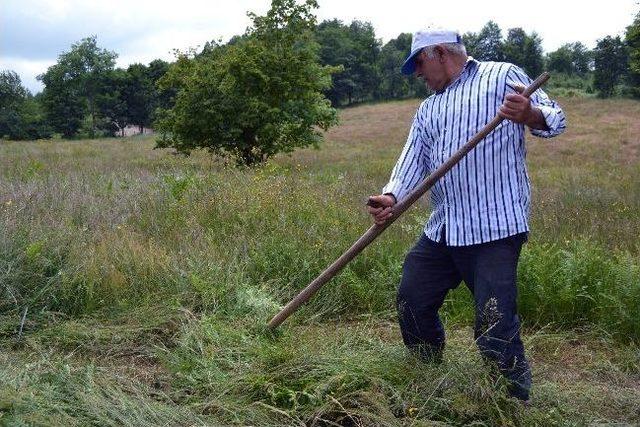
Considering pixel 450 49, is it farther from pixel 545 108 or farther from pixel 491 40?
pixel 491 40

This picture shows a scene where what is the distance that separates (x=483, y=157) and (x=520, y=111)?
31 centimetres

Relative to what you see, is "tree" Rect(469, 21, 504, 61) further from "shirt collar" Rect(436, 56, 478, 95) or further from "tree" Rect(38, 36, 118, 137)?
"shirt collar" Rect(436, 56, 478, 95)

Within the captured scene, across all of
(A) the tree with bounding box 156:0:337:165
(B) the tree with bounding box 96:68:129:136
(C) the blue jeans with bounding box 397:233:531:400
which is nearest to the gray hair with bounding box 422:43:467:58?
(C) the blue jeans with bounding box 397:233:531:400

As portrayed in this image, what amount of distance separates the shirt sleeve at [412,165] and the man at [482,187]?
0.30 feet

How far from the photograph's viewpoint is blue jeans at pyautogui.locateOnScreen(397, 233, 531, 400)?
9.74 ft

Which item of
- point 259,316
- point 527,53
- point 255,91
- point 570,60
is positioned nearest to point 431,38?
point 259,316

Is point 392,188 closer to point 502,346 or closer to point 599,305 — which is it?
point 502,346

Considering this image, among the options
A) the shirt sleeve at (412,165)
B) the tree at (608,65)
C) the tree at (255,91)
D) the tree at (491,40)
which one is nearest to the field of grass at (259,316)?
the shirt sleeve at (412,165)

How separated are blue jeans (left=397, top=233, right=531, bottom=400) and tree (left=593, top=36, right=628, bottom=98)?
180 ft

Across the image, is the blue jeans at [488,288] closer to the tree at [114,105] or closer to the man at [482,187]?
the man at [482,187]

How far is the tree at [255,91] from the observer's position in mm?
15055

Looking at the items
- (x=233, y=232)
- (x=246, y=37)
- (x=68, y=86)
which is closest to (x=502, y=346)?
(x=233, y=232)

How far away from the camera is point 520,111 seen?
9.12 ft

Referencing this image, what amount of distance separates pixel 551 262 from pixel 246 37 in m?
13.0
